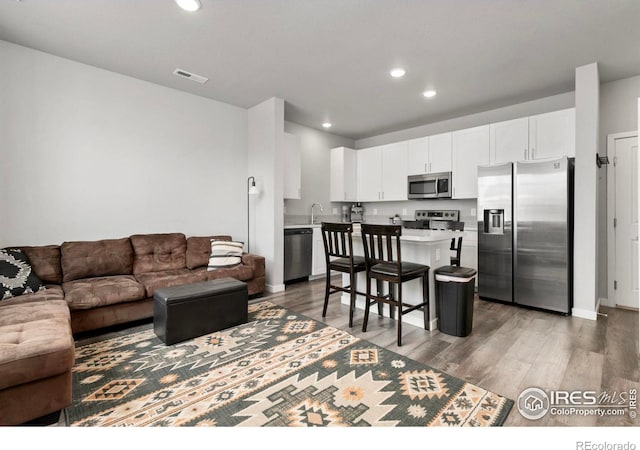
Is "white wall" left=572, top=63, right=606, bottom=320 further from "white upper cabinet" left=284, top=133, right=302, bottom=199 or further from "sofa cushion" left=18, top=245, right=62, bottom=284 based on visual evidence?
"sofa cushion" left=18, top=245, right=62, bottom=284

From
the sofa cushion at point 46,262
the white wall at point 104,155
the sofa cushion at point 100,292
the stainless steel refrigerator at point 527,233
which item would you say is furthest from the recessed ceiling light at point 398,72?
the sofa cushion at point 46,262

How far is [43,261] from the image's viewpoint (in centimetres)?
296

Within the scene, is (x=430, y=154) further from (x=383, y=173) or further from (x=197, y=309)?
(x=197, y=309)

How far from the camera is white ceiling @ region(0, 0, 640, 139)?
241 cm

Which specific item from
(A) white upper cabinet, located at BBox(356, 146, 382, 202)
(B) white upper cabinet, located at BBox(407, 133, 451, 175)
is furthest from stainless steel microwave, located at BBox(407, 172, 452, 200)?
(A) white upper cabinet, located at BBox(356, 146, 382, 202)

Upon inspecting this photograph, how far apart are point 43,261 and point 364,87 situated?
3.99m

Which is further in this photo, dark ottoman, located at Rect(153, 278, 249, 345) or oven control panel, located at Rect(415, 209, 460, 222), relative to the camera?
oven control panel, located at Rect(415, 209, 460, 222)

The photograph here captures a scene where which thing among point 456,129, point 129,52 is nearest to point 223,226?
point 129,52

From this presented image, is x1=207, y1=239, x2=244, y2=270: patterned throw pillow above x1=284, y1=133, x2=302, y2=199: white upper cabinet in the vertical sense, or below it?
below

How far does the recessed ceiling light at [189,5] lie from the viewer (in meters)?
2.32

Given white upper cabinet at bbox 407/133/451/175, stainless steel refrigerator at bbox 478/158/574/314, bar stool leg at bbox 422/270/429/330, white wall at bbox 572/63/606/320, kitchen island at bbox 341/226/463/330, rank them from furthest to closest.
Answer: white upper cabinet at bbox 407/133/451/175 → stainless steel refrigerator at bbox 478/158/574/314 → white wall at bbox 572/63/606/320 → kitchen island at bbox 341/226/463/330 → bar stool leg at bbox 422/270/429/330

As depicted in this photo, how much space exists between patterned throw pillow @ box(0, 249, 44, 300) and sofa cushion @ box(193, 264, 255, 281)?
1415 mm

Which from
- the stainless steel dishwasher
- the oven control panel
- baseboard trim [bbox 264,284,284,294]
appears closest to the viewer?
baseboard trim [bbox 264,284,284,294]

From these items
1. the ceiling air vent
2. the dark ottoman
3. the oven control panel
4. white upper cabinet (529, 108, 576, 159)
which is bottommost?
the dark ottoman
